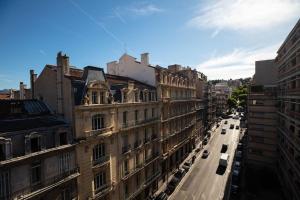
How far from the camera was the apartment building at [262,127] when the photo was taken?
42.8 meters

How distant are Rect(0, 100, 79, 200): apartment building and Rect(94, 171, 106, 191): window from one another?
3.12 meters

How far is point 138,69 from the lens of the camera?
134 ft

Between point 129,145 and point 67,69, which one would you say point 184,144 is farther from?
point 67,69

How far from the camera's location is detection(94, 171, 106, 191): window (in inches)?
943

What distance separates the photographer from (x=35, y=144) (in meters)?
18.7

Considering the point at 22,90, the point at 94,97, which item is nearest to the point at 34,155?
the point at 94,97

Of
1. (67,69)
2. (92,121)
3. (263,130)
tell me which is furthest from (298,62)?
(67,69)

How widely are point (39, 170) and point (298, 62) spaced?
35.2 metres

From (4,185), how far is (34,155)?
301 centimetres

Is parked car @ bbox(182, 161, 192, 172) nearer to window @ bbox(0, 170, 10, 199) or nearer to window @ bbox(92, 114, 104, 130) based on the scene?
window @ bbox(92, 114, 104, 130)

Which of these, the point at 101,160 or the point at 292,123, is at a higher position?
the point at 292,123

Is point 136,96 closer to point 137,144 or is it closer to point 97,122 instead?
point 137,144

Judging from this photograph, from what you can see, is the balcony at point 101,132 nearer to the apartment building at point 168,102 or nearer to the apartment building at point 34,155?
the apartment building at point 34,155

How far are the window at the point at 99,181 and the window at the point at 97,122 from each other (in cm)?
588
